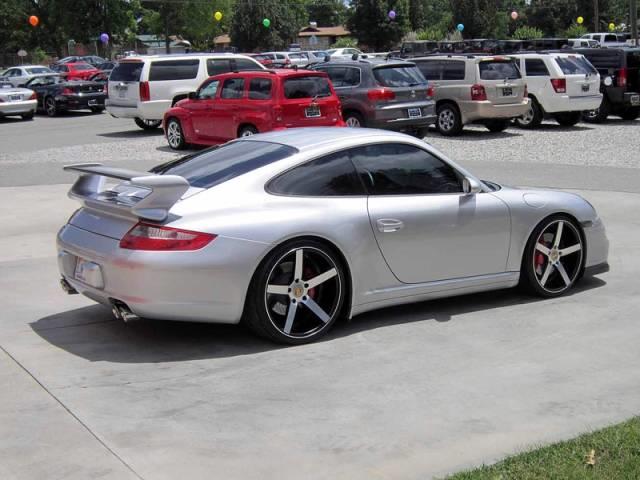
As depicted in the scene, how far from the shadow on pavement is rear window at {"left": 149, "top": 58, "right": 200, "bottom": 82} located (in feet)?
53.9

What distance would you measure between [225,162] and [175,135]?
13.3 metres

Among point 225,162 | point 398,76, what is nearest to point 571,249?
point 225,162

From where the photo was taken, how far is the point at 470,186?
283 inches

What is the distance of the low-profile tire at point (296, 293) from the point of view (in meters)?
6.29

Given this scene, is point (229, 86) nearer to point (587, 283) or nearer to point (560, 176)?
point (560, 176)

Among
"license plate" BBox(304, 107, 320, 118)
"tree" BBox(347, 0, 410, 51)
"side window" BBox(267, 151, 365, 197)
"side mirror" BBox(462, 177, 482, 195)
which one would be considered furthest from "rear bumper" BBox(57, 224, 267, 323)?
"tree" BBox(347, 0, 410, 51)

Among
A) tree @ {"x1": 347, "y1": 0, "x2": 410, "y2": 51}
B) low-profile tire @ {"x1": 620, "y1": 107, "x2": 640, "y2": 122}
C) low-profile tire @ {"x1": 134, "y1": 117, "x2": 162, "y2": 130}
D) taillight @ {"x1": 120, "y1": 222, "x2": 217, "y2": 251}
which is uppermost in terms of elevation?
tree @ {"x1": 347, "y1": 0, "x2": 410, "y2": 51}

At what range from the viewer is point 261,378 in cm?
583

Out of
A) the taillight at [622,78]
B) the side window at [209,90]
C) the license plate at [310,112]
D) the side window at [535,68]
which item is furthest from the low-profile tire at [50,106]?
the taillight at [622,78]

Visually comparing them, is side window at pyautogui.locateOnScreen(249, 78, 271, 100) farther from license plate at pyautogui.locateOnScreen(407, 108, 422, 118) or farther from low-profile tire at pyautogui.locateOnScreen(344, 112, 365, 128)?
license plate at pyautogui.locateOnScreen(407, 108, 422, 118)

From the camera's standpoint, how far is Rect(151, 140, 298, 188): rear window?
668 cm

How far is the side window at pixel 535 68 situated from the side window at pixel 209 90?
7.89 meters

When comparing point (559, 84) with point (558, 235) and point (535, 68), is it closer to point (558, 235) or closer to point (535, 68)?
point (535, 68)

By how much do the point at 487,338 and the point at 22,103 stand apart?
25.5 m
